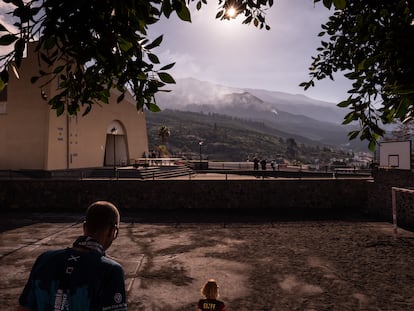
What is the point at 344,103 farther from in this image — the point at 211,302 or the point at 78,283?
the point at 78,283

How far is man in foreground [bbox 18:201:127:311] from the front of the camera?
2219 millimetres

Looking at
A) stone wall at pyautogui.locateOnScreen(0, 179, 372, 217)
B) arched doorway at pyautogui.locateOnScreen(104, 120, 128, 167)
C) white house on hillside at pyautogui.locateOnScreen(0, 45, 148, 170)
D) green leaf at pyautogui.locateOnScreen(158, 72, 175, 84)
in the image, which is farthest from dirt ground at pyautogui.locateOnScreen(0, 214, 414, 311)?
arched doorway at pyautogui.locateOnScreen(104, 120, 128, 167)

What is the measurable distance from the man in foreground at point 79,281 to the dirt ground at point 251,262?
5367 mm

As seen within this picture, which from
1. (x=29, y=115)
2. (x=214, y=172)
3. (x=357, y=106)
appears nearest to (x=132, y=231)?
(x=357, y=106)

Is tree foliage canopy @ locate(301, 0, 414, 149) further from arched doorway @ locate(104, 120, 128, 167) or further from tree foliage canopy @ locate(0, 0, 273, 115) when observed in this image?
arched doorway @ locate(104, 120, 128, 167)

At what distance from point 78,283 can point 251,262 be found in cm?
871

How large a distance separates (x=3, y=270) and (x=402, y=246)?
13718mm

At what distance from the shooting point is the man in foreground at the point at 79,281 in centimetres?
222

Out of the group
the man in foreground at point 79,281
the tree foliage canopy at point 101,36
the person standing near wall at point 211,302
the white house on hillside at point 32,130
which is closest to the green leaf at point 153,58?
the tree foliage canopy at point 101,36

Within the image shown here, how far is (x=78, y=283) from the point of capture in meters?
2.22

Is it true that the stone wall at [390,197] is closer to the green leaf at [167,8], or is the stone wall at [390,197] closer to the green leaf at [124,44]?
the green leaf at [167,8]

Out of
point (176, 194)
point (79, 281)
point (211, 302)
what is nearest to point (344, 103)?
point (211, 302)

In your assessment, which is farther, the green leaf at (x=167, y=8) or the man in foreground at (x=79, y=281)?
the green leaf at (x=167, y=8)

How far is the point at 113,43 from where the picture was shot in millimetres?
2838
